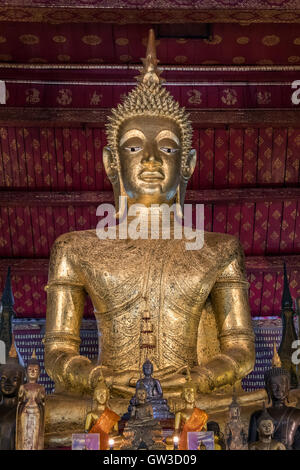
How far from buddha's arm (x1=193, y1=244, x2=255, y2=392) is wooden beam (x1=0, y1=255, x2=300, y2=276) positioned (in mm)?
2717

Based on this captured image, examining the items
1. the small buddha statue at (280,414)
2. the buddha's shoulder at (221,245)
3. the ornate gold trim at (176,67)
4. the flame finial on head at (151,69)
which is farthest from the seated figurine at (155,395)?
the ornate gold trim at (176,67)

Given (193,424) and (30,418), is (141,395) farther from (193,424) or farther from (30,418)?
(30,418)

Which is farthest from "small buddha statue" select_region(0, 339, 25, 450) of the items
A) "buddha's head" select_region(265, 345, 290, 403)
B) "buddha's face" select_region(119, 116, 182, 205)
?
"buddha's face" select_region(119, 116, 182, 205)

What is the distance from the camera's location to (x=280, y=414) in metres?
3.13

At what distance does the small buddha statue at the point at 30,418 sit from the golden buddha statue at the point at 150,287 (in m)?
0.51

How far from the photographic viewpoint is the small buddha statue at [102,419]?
9.47 feet

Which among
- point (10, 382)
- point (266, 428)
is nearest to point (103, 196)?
point (10, 382)

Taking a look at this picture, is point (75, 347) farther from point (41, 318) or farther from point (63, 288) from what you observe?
point (41, 318)

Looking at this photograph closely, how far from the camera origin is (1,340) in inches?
220

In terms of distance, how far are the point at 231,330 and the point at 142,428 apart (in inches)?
46.4

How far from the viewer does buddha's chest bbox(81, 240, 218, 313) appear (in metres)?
3.88

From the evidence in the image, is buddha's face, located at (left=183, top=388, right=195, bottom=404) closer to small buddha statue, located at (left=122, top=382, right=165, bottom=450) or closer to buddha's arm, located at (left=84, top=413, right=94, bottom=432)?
small buddha statue, located at (left=122, top=382, right=165, bottom=450)

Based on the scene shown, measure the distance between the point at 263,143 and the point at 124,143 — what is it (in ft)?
8.50

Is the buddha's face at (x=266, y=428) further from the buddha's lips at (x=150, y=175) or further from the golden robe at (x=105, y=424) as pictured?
the buddha's lips at (x=150, y=175)
